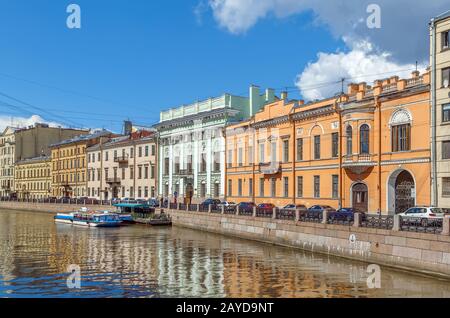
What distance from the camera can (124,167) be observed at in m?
71.9

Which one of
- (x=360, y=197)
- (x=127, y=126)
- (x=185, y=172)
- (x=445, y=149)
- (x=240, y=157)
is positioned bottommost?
(x=360, y=197)

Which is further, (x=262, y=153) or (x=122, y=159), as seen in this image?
(x=122, y=159)

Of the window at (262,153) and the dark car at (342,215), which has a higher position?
the window at (262,153)

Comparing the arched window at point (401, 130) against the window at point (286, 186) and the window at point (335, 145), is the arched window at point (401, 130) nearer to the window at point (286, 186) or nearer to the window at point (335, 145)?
the window at point (335, 145)

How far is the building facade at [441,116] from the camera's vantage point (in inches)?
1238

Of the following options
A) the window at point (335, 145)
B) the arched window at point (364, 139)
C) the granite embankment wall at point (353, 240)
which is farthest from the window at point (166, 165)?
the arched window at point (364, 139)

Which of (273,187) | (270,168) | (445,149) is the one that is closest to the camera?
(445,149)

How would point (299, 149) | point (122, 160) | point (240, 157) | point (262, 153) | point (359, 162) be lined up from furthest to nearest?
point (122, 160)
point (240, 157)
point (262, 153)
point (299, 149)
point (359, 162)

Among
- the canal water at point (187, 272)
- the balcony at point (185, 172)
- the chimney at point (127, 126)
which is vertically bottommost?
the canal water at point (187, 272)

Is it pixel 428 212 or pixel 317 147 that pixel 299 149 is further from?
pixel 428 212

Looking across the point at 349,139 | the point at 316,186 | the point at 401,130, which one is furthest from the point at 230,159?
the point at 401,130

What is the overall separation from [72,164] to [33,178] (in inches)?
717

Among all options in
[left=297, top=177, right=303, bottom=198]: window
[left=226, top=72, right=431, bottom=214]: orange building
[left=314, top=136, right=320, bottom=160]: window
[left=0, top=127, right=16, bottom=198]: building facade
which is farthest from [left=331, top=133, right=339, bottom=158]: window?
[left=0, top=127, right=16, bottom=198]: building facade

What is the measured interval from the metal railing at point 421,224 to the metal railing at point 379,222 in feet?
2.30
